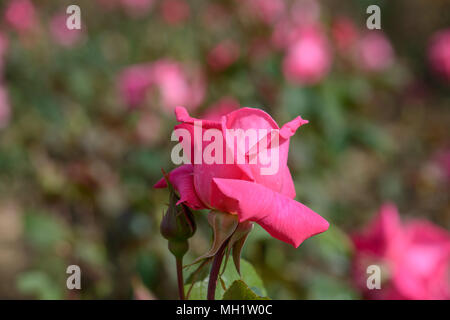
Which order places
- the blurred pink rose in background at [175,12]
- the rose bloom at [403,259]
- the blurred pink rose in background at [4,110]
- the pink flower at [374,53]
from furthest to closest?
1. the blurred pink rose in background at [175,12]
2. the pink flower at [374,53]
3. the blurred pink rose in background at [4,110]
4. the rose bloom at [403,259]

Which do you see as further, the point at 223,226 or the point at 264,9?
the point at 264,9

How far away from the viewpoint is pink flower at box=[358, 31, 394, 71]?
2.16 meters

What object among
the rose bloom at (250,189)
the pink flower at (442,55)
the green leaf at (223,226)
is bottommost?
the green leaf at (223,226)

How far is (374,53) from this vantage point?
95.9 inches

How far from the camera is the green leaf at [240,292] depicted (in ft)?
1.27

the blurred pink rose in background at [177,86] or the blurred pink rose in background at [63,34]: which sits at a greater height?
the blurred pink rose in background at [63,34]

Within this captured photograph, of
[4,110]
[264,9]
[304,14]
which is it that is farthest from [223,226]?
[4,110]

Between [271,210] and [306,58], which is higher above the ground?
[306,58]

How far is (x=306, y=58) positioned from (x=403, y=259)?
828mm

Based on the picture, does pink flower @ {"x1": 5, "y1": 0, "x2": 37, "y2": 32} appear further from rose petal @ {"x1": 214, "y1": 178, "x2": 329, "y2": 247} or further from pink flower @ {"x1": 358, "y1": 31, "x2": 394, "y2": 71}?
rose petal @ {"x1": 214, "y1": 178, "x2": 329, "y2": 247}

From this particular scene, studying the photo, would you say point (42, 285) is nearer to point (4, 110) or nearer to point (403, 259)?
point (403, 259)

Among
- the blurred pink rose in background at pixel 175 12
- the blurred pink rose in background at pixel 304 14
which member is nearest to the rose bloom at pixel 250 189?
the blurred pink rose in background at pixel 304 14

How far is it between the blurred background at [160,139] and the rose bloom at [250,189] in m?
0.29

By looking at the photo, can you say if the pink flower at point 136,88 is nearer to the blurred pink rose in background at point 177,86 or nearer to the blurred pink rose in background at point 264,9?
the blurred pink rose in background at point 177,86
